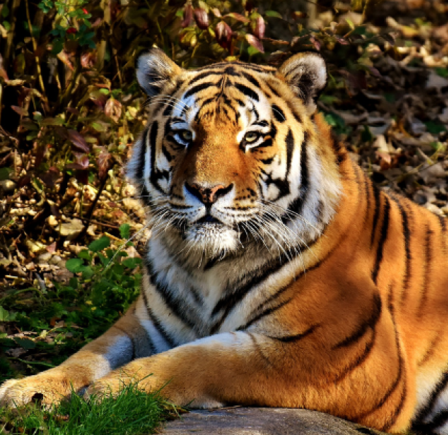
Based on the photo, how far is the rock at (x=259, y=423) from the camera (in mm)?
2376

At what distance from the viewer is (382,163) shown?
602cm

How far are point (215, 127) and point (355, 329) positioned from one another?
3.18ft

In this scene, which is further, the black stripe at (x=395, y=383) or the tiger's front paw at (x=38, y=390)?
the black stripe at (x=395, y=383)

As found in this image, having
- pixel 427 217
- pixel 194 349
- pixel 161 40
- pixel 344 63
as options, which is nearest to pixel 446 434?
pixel 427 217

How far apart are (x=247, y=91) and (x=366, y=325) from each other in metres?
1.08

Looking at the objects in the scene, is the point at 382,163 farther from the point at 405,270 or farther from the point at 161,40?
the point at 405,270

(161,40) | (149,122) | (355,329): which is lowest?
(355,329)

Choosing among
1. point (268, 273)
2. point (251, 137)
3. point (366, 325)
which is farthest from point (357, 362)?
point (251, 137)

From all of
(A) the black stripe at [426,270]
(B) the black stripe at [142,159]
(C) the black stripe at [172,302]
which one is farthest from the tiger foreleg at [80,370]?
(A) the black stripe at [426,270]

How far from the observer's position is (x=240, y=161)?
2867mm

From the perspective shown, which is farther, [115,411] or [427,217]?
[427,217]

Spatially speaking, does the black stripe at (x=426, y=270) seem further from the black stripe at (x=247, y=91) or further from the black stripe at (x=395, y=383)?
the black stripe at (x=247, y=91)

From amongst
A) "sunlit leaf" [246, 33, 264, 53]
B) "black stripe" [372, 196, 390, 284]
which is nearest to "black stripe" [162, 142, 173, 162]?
"black stripe" [372, 196, 390, 284]

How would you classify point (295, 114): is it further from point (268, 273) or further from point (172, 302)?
point (172, 302)
